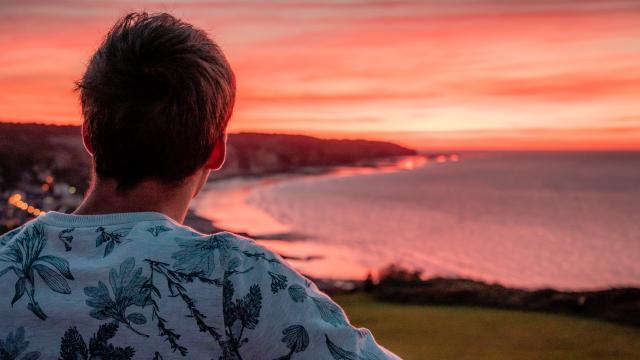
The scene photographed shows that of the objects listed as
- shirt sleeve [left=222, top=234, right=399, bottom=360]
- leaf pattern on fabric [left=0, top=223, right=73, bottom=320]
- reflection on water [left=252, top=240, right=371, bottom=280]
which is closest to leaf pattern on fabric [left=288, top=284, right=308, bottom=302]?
shirt sleeve [left=222, top=234, right=399, bottom=360]

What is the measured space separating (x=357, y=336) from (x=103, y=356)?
1.25 feet

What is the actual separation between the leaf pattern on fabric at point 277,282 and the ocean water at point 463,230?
63.2 ft

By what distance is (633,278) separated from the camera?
26.2 m

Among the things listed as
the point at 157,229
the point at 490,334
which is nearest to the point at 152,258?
the point at 157,229

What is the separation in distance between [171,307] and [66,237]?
0.74 ft

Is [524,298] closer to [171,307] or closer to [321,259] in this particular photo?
[171,307]

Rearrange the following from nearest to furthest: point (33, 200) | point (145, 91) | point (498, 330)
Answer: point (145, 91)
point (498, 330)
point (33, 200)

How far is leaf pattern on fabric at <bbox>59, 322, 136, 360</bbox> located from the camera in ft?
3.59

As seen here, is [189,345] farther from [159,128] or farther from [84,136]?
[84,136]

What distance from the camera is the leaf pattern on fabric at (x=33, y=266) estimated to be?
3.68ft

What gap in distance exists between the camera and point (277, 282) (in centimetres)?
109

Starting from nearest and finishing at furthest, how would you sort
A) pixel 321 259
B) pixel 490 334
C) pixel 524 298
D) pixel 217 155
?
pixel 217 155 → pixel 490 334 → pixel 524 298 → pixel 321 259

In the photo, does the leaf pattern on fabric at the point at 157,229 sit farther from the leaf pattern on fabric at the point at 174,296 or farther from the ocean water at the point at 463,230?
the ocean water at the point at 463,230

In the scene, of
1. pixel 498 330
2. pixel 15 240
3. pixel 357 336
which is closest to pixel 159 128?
pixel 15 240
